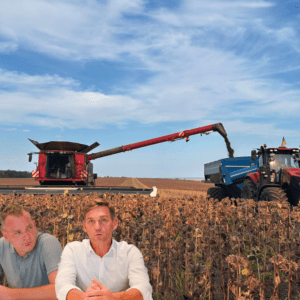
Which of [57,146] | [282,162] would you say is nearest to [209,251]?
[282,162]

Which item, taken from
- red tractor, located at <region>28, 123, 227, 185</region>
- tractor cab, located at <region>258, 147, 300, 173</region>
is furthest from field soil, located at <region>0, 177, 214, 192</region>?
tractor cab, located at <region>258, 147, 300, 173</region>

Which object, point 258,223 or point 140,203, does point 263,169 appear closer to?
point 140,203

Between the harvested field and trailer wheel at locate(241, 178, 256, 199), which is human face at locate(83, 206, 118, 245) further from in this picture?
trailer wheel at locate(241, 178, 256, 199)

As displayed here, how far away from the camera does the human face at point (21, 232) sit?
2896 mm

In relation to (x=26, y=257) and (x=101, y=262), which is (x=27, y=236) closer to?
(x=26, y=257)

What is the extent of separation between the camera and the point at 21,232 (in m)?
2.93

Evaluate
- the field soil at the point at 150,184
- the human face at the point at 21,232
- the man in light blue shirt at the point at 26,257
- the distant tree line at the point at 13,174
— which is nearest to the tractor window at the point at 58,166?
the man in light blue shirt at the point at 26,257

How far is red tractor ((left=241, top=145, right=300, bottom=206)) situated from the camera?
11.1m

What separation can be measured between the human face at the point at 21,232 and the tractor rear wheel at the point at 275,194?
9.35 m

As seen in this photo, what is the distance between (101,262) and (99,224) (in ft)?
1.05

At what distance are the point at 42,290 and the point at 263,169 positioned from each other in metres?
11.1

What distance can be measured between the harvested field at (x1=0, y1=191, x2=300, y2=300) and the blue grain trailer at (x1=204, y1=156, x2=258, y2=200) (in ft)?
26.0

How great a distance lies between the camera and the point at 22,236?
293cm

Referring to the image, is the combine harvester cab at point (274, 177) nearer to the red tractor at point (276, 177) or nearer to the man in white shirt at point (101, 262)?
the red tractor at point (276, 177)
